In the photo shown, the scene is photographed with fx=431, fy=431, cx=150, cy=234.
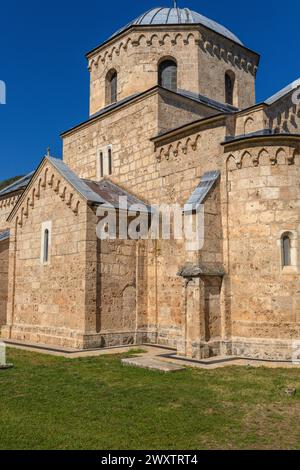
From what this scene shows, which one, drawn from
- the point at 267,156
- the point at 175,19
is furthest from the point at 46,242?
the point at 175,19

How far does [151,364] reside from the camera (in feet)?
30.8

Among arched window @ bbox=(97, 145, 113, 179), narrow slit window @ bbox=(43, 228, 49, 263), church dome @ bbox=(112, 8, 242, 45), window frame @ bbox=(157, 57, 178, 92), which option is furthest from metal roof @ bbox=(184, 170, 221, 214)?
church dome @ bbox=(112, 8, 242, 45)

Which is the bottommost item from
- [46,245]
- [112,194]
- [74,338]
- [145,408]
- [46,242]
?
[145,408]

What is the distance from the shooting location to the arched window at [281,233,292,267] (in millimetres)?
10789

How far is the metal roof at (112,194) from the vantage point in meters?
13.5

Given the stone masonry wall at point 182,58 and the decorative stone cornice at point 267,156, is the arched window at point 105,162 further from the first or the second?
the decorative stone cornice at point 267,156

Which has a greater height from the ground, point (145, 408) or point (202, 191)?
point (202, 191)

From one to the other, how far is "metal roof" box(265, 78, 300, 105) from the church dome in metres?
4.72

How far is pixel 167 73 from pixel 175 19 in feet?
7.56

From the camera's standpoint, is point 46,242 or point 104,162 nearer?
point 46,242

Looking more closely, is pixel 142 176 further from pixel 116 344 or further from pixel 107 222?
pixel 116 344

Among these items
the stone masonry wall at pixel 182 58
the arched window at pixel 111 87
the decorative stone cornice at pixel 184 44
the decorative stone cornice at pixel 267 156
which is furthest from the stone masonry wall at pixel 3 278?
the decorative stone cornice at pixel 267 156

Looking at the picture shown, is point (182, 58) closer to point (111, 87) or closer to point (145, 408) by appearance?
point (111, 87)

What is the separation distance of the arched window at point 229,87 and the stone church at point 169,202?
46 mm
